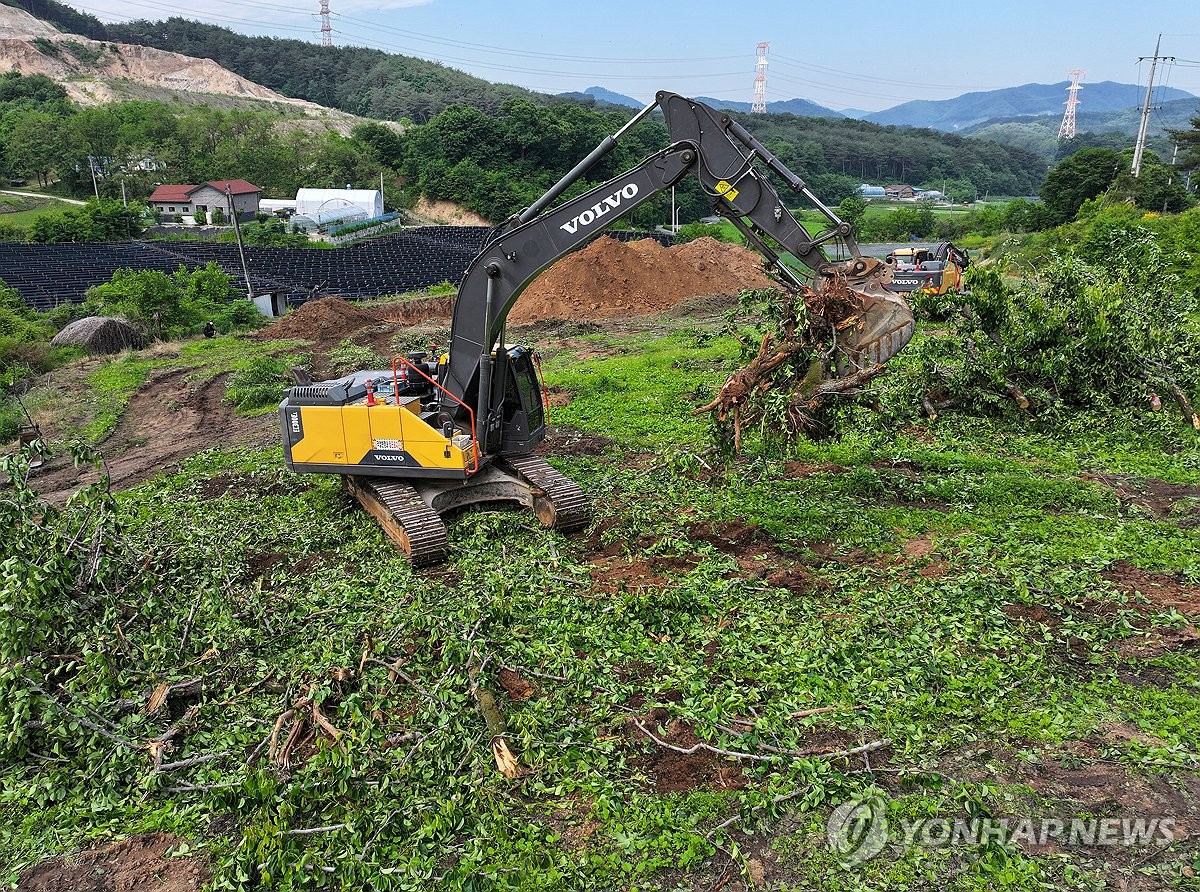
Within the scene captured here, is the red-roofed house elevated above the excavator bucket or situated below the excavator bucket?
above

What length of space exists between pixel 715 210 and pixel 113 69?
467 feet

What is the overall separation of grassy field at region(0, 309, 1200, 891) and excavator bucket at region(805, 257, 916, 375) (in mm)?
1022

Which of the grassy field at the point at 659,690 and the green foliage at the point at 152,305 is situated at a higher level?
the green foliage at the point at 152,305

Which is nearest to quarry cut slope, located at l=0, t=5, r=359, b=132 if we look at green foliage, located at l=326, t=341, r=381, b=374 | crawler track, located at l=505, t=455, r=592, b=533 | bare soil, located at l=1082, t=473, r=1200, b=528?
green foliage, located at l=326, t=341, r=381, b=374

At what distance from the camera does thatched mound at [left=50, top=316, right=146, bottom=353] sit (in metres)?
24.3

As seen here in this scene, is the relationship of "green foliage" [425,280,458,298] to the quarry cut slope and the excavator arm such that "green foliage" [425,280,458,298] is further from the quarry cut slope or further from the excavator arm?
the quarry cut slope

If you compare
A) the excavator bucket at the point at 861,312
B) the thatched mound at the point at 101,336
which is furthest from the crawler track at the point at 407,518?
the thatched mound at the point at 101,336

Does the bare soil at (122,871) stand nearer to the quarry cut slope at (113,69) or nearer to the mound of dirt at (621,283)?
the mound of dirt at (621,283)

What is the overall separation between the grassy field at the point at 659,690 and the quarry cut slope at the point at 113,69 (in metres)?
105

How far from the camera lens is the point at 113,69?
12044cm

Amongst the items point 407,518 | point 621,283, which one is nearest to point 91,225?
point 621,283

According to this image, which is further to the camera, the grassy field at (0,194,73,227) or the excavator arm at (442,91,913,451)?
the grassy field at (0,194,73,227)

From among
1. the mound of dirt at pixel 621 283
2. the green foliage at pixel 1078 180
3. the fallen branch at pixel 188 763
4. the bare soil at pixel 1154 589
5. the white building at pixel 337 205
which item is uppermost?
the green foliage at pixel 1078 180

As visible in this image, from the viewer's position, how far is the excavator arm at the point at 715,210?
29.5 ft
